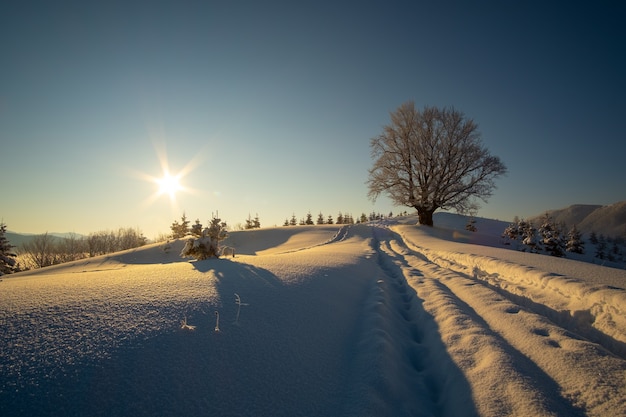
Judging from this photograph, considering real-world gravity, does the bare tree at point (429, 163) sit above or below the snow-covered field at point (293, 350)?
above

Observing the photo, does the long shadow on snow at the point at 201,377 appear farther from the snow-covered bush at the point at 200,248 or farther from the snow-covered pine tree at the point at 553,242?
the snow-covered pine tree at the point at 553,242

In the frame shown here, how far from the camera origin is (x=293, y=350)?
279 centimetres

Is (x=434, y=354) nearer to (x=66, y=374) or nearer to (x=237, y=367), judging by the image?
(x=237, y=367)

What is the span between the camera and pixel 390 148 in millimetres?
23891

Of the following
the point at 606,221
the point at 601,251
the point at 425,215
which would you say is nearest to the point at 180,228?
the point at 425,215

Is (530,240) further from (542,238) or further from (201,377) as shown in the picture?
(201,377)

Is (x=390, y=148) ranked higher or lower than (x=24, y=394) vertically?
higher

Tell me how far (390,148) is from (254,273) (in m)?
21.5

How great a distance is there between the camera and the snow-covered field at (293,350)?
1.88 metres

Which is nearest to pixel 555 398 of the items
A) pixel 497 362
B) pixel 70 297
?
pixel 497 362

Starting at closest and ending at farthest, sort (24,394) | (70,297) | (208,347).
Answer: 1. (24,394)
2. (208,347)
3. (70,297)

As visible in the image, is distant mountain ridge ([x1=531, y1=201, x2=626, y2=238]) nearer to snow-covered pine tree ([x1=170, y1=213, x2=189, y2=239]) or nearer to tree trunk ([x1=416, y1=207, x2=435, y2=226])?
tree trunk ([x1=416, y1=207, x2=435, y2=226])

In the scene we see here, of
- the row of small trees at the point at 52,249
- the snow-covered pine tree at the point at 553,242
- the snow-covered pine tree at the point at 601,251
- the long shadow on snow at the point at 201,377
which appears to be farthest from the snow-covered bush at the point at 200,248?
the snow-covered pine tree at the point at 601,251

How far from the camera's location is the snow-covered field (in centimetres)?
188
